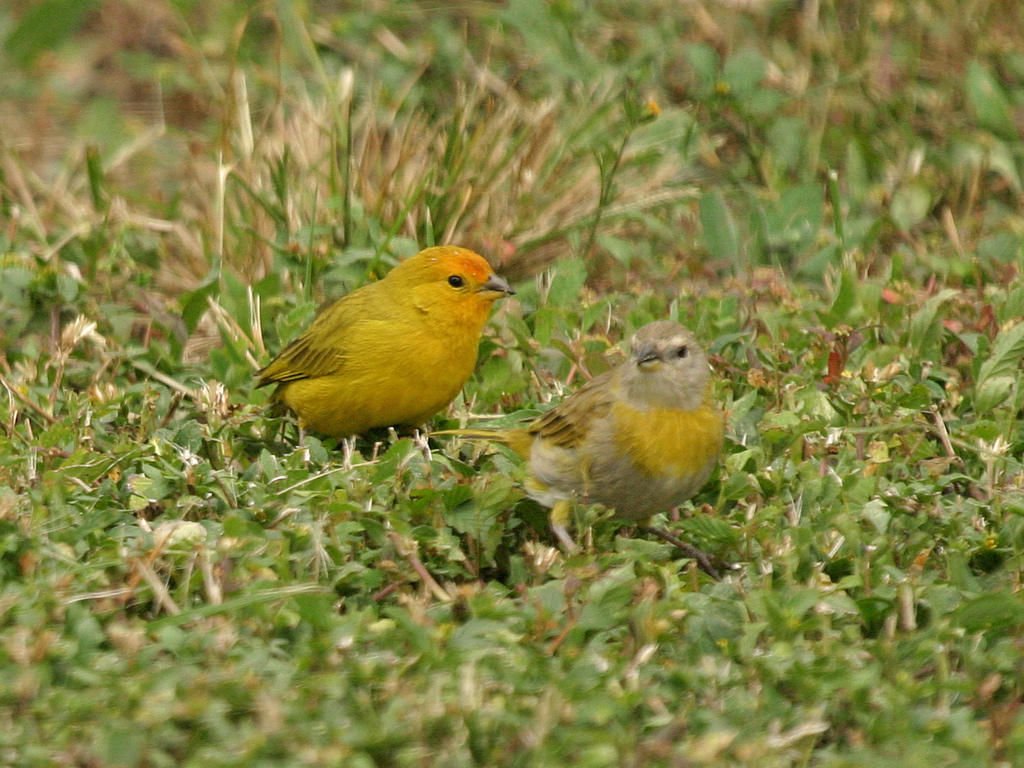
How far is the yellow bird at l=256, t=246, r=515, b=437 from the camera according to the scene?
198 inches

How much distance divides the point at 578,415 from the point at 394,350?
3.29ft

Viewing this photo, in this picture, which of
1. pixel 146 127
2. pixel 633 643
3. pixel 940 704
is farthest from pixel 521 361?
pixel 146 127

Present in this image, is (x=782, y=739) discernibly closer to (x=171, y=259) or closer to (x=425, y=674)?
(x=425, y=674)

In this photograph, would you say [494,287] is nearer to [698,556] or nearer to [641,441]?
[641,441]

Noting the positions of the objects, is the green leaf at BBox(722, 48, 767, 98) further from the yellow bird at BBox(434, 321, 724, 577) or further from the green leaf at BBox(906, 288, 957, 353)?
the yellow bird at BBox(434, 321, 724, 577)

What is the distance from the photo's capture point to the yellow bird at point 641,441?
4082 mm

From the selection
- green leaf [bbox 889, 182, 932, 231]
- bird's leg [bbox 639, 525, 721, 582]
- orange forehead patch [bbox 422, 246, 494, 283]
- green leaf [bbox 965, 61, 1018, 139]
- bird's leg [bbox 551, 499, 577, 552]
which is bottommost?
bird's leg [bbox 639, 525, 721, 582]

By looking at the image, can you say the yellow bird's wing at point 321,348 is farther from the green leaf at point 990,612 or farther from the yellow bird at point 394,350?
the green leaf at point 990,612

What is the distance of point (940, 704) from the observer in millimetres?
3303

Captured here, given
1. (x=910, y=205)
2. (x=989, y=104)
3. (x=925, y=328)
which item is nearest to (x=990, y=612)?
(x=925, y=328)

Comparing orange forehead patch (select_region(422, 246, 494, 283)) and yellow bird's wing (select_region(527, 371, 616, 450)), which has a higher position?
orange forehead patch (select_region(422, 246, 494, 283))

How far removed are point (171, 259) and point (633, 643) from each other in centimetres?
358

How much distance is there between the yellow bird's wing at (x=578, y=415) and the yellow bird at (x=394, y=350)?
691mm

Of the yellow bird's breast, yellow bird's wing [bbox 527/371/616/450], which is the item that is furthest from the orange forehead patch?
the yellow bird's breast
